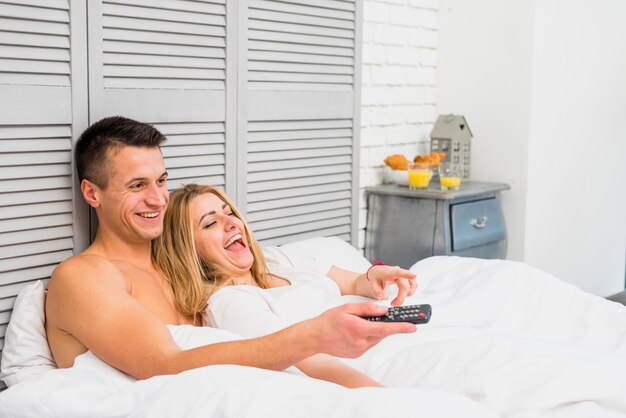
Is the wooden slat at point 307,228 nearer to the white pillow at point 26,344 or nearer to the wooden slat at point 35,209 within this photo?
the wooden slat at point 35,209

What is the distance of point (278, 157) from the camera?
3.08 m

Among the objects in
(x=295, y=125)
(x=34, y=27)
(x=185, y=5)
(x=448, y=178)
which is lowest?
(x=448, y=178)

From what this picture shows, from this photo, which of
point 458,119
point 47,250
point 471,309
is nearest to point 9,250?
point 47,250

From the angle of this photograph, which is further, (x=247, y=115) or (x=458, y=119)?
(x=458, y=119)

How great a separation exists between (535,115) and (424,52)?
61cm

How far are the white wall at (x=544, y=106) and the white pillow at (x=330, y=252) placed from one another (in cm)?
109

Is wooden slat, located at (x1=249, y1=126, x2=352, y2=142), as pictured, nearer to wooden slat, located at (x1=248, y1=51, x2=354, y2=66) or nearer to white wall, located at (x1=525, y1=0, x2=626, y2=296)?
wooden slat, located at (x1=248, y1=51, x2=354, y2=66)

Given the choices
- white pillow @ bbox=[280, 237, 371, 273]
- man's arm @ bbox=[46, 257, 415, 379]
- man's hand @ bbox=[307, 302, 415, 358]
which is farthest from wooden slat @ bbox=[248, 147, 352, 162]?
man's hand @ bbox=[307, 302, 415, 358]

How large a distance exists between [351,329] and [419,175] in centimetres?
194

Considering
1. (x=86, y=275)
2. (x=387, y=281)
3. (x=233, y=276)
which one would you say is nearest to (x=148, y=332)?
(x=86, y=275)

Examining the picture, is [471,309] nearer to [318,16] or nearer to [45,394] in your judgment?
[45,394]

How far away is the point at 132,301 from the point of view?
194cm

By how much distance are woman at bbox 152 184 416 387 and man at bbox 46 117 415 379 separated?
74mm

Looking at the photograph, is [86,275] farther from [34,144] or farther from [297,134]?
[297,134]
